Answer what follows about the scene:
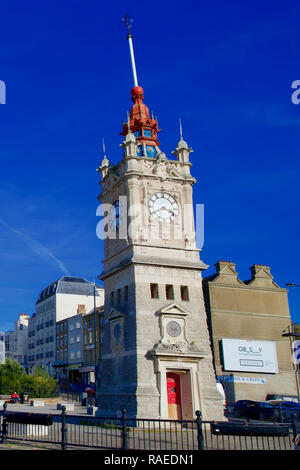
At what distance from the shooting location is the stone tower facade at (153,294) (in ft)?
97.8

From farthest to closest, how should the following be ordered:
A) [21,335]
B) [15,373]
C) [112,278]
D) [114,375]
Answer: [21,335]
[15,373]
[112,278]
[114,375]

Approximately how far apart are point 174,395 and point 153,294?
6.10 metres

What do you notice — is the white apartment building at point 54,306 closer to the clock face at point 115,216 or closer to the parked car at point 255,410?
the parked car at point 255,410

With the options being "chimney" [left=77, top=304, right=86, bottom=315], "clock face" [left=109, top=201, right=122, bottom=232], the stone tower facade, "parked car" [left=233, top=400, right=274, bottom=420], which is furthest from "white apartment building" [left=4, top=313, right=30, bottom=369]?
the stone tower facade

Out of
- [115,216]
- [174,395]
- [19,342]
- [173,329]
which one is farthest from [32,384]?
[19,342]

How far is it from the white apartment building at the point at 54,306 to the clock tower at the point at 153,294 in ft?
180

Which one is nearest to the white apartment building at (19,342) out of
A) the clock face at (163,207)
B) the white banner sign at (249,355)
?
the white banner sign at (249,355)

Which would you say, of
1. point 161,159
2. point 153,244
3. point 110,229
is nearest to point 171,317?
point 153,244

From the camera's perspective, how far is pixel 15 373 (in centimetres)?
5934

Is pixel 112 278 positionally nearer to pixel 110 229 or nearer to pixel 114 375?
pixel 110 229
